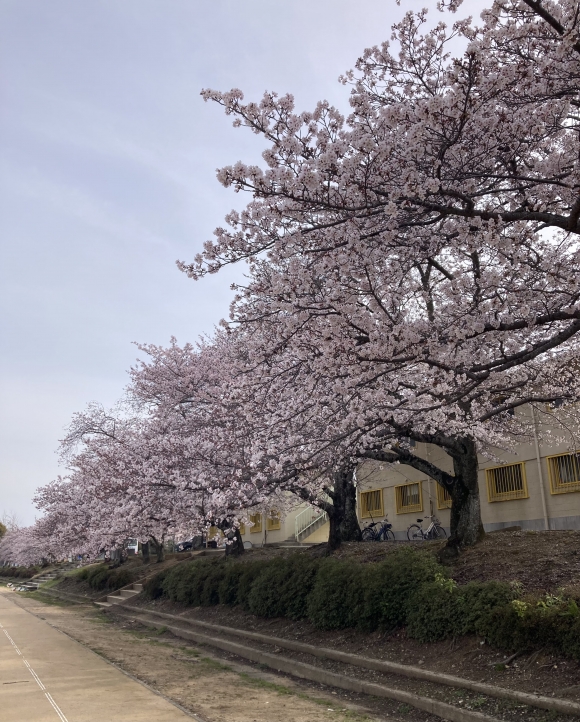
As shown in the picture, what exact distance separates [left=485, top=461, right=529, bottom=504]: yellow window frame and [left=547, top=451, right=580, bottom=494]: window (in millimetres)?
945

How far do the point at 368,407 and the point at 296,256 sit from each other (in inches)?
119

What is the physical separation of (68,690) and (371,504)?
17183mm

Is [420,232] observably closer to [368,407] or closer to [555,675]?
[368,407]

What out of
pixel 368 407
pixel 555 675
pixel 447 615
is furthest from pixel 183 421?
pixel 555 675

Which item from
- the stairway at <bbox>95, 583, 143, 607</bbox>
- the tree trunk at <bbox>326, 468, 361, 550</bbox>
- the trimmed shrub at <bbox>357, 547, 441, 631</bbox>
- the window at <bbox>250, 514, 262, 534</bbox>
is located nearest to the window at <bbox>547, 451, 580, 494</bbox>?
the tree trunk at <bbox>326, 468, 361, 550</bbox>

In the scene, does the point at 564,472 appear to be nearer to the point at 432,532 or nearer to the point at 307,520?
the point at 432,532

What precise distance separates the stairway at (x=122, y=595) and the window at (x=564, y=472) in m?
14.8

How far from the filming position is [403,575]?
9.52 m

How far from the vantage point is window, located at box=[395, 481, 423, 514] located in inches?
837

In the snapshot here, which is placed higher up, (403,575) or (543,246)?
(543,246)

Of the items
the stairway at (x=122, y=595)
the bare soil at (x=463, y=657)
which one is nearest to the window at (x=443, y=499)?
the bare soil at (x=463, y=657)

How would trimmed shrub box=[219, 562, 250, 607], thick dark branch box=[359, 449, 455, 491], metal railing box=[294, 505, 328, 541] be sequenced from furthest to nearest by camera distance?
metal railing box=[294, 505, 328, 541] → trimmed shrub box=[219, 562, 250, 607] → thick dark branch box=[359, 449, 455, 491]

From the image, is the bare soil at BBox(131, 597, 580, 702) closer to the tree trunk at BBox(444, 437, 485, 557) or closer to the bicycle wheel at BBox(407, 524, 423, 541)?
the tree trunk at BBox(444, 437, 485, 557)

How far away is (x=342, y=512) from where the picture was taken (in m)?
15.3
